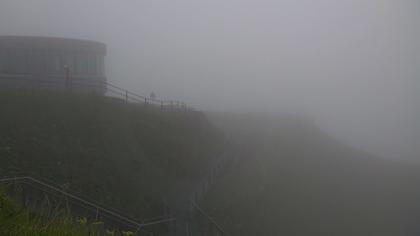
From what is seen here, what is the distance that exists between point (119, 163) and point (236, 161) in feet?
33.8

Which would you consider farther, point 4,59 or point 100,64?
point 100,64

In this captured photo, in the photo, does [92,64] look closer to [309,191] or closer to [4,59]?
[4,59]

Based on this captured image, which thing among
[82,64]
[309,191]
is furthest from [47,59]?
[309,191]

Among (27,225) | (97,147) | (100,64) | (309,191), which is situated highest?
(27,225)

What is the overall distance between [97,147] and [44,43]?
1377 cm

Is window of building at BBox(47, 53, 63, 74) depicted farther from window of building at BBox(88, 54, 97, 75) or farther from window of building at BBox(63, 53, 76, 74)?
window of building at BBox(88, 54, 97, 75)

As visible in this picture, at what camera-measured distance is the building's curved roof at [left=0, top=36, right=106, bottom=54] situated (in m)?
29.6

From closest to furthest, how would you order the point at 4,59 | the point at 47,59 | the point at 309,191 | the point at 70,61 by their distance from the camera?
the point at 309,191 < the point at 4,59 < the point at 47,59 < the point at 70,61

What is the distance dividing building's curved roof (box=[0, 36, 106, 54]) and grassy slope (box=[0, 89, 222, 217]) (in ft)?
28.5

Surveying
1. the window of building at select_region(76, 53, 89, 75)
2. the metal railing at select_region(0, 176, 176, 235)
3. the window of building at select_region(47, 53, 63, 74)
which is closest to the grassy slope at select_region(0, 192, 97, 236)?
the metal railing at select_region(0, 176, 176, 235)

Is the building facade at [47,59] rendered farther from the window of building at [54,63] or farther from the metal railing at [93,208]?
the metal railing at [93,208]

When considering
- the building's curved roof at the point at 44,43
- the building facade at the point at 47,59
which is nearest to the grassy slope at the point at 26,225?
the building facade at the point at 47,59

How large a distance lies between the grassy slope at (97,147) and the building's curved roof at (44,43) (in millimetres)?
8700

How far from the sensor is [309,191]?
28.9 m
